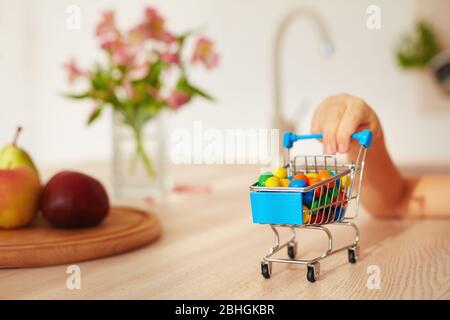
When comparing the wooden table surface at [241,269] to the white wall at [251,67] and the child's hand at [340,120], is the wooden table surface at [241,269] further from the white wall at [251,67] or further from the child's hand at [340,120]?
the white wall at [251,67]

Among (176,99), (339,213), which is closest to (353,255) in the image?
(339,213)

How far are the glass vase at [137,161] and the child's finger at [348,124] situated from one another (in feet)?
2.57

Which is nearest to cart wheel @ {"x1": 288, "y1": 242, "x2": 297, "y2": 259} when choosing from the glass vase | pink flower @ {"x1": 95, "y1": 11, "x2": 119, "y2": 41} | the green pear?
the green pear

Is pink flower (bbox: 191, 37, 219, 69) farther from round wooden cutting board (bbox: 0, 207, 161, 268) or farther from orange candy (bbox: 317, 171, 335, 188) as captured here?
orange candy (bbox: 317, 171, 335, 188)

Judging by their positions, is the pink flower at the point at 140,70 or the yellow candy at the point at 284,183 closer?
the yellow candy at the point at 284,183

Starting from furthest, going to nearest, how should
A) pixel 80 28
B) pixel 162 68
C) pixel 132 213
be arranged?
pixel 80 28, pixel 162 68, pixel 132 213

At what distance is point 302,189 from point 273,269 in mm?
Answer: 166

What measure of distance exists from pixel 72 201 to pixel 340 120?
46 cm

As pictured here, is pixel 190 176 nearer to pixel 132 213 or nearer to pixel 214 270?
pixel 132 213

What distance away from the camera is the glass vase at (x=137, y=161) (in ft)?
5.52

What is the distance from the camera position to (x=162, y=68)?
5.32 ft

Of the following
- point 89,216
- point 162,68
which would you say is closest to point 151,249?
point 89,216

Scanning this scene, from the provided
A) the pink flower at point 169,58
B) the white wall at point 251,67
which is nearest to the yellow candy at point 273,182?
the pink flower at point 169,58
